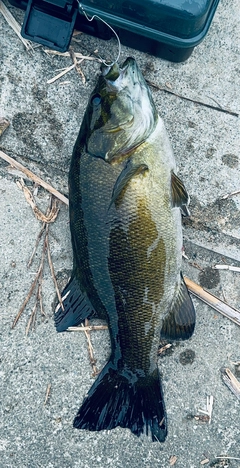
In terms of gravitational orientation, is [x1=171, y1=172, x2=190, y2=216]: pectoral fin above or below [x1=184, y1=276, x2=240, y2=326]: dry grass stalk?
above

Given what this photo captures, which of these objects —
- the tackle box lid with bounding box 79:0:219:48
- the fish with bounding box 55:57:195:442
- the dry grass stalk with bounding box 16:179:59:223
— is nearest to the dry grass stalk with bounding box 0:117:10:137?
the dry grass stalk with bounding box 16:179:59:223

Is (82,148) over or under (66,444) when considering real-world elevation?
over

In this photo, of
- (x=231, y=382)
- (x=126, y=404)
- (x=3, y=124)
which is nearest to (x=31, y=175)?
(x=3, y=124)

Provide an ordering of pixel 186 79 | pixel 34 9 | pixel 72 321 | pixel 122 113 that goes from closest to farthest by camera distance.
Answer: pixel 122 113
pixel 34 9
pixel 72 321
pixel 186 79

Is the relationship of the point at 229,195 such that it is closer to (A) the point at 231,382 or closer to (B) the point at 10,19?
(A) the point at 231,382

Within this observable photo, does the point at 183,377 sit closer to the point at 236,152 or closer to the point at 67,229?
the point at 67,229

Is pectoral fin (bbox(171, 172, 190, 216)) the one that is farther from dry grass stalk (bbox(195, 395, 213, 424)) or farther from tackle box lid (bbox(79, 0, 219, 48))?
dry grass stalk (bbox(195, 395, 213, 424))

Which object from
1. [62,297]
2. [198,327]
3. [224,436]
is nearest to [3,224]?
[62,297]
